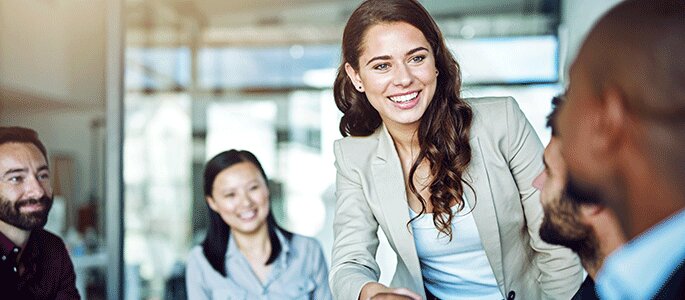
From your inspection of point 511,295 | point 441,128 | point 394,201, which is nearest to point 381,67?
point 441,128

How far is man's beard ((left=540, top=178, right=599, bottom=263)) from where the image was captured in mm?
1227

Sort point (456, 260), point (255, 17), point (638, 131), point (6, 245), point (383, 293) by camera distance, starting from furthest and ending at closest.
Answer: point (255, 17) → point (6, 245) → point (456, 260) → point (383, 293) → point (638, 131)

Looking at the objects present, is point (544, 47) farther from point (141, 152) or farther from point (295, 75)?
point (141, 152)

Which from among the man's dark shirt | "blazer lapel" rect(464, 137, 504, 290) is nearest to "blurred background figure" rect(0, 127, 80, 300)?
the man's dark shirt

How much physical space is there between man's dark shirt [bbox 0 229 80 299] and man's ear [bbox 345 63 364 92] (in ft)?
3.48

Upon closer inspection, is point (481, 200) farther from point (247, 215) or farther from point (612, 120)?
point (612, 120)

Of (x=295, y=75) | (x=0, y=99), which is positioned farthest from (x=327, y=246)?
(x=0, y=99)

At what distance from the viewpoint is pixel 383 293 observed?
5.08 feet

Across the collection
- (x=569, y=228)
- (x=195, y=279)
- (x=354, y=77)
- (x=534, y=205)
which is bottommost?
(x=195, y=279)

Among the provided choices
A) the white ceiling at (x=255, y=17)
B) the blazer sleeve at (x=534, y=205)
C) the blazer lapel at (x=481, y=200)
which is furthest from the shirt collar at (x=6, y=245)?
the white ceiling at (x=255, y=17)

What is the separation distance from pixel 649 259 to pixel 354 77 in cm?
108

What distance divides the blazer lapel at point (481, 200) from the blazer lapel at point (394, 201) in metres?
0.17

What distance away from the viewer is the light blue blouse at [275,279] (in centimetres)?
253

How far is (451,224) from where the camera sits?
2049mm
